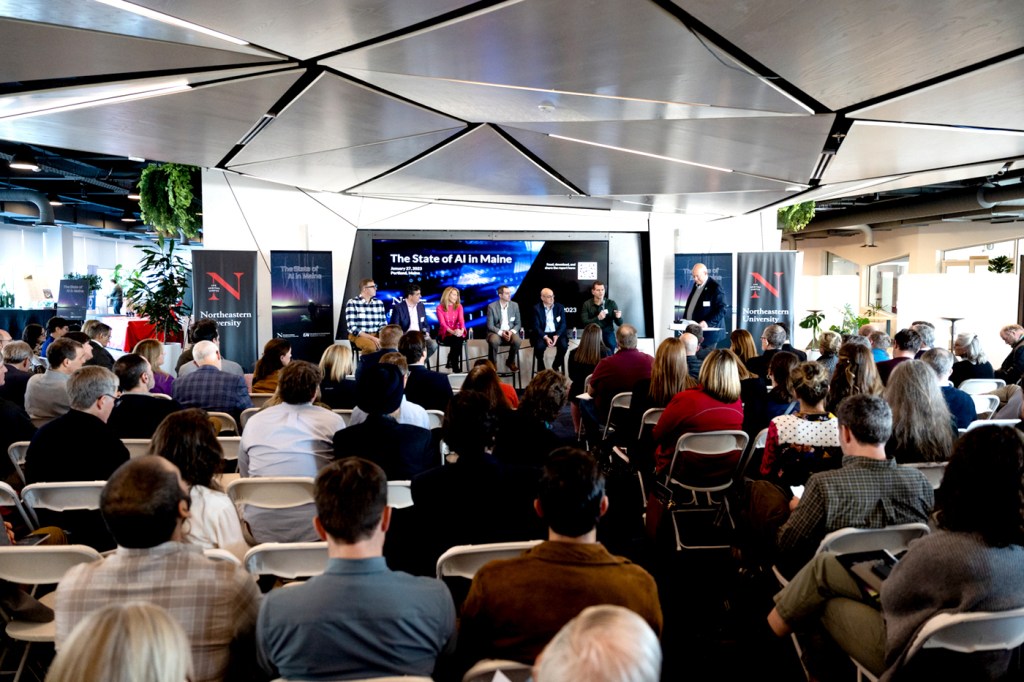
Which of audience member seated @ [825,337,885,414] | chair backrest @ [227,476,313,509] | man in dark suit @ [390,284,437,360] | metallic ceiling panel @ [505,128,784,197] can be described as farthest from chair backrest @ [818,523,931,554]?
man in dark suit @ [390,284,437,360]

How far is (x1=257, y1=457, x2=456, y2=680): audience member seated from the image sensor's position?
5.31 ft

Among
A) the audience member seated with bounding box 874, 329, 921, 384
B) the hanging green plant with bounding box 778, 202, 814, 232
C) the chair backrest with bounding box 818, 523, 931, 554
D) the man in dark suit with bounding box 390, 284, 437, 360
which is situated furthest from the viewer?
the hanging green plant with bounding box 778, 202, 814, 232

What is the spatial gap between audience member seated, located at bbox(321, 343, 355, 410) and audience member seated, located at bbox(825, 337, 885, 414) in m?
3.29

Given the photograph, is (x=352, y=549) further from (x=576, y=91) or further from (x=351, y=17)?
(x=576, y=91)

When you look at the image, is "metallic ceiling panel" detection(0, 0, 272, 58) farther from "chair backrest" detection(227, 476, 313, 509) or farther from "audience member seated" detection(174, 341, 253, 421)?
"chair backrest" detection(227, 476, 313, 509)

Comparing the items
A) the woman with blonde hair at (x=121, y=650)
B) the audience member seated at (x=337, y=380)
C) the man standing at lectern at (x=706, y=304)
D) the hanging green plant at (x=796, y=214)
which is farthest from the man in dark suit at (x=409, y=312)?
the woman with blonde hair at (x=121, y=650)

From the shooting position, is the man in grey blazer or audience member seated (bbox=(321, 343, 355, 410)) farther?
the man in grey blazer

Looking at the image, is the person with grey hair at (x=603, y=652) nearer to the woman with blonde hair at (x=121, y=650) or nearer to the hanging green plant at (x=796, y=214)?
the woman with blonde hair at (x=121, y=650)

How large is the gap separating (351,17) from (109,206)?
2005 cm

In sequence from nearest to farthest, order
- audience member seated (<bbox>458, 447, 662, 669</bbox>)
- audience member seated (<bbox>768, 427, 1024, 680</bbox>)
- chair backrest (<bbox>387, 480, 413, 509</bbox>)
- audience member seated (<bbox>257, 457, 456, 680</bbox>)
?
audience member seated (<bbox>257, 457, 456, 680</bbox>) < audience member seated (<bbox>458, 447, 662, 669</bbox>) < audience member seated (<bbox>768, 427, 1024, 680</bbox>) < chair backrest (<bbox>387, 480, 413, 509</bbox>)

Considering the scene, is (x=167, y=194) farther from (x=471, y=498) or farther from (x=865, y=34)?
(x=865, y=34)

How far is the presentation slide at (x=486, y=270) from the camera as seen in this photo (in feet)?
38.2

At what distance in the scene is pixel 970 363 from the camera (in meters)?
6.00

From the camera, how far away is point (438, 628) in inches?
67.7
